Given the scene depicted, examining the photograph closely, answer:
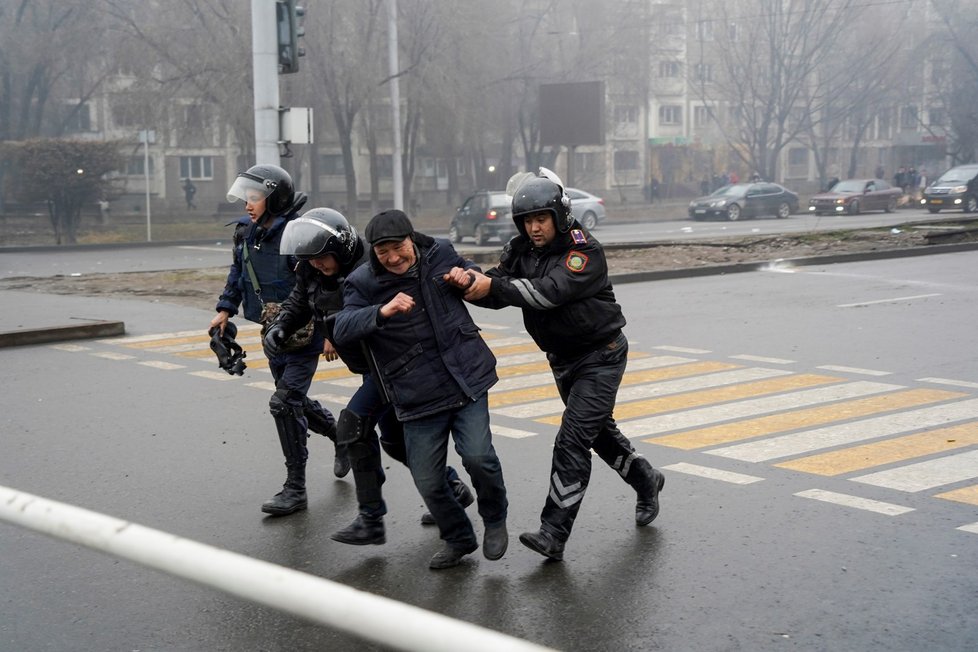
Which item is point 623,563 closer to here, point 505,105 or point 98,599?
point 98,599

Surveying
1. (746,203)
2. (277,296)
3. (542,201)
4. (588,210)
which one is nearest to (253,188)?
(277,296)

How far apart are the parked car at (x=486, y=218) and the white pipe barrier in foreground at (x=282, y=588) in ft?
94.9

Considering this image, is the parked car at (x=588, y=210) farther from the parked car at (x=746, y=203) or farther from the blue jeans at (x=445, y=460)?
the blue jeans at (x=445, y=460)

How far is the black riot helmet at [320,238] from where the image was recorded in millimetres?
5750

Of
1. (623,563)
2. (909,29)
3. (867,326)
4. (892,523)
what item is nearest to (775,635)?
(623,563)

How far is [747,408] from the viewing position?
28.7 ft

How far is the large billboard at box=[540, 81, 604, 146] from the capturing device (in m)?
41.8

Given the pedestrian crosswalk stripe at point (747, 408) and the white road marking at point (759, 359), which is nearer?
the pedestrian crosswalk stripe at point (747, 408)

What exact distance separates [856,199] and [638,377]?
3823 centimetres

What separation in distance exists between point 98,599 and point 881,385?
6476 mm

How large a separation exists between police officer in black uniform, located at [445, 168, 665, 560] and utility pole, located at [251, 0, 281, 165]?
1105cm

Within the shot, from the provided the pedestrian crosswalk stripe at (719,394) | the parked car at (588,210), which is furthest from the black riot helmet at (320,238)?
the parked car at (588,210)

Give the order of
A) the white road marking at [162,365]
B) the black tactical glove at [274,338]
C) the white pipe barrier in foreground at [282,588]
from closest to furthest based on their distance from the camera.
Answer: the white pipe barrier in foreground at [282,588] < the black tactical glove at [274,338] < the white road marking at [162,365]

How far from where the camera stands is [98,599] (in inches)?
195
